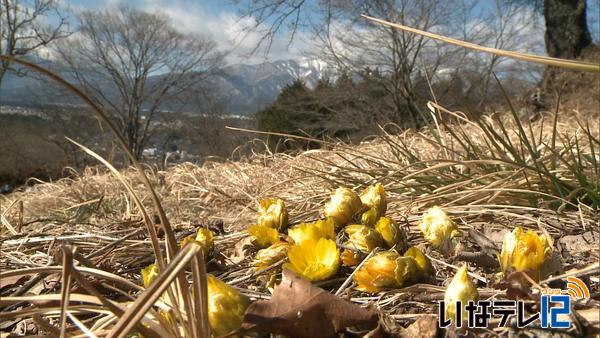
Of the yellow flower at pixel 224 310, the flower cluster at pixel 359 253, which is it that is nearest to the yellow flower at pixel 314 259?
the flower cluster at pixel 359 253

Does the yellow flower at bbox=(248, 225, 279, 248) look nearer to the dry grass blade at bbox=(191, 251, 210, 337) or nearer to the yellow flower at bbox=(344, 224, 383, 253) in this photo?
the yellow flower at bbox=(344, 224, 383, 253)

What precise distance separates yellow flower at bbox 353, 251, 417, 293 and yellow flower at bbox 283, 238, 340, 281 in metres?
0.04

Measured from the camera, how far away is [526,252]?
20.0 inches

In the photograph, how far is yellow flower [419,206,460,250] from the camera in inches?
26.2

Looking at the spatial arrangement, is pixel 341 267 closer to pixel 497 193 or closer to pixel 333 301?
pixel 333 301

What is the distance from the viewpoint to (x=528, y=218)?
2.53 feet

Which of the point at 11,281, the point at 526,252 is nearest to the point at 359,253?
the point at 526,252

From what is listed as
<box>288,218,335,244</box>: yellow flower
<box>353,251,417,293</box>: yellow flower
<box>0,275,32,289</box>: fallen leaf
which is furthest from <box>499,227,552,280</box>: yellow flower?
<box>0,275,32,289</box>: fallen leaf

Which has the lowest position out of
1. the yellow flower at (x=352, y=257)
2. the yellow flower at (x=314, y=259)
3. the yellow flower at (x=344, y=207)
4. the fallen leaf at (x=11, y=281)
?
the fallen leaf at (x=11, y=281)

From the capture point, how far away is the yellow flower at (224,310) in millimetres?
448

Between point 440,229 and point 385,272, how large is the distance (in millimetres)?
171

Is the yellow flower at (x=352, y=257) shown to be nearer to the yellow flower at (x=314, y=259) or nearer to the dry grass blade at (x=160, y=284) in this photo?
the yellow flower at (x=314, y=259)

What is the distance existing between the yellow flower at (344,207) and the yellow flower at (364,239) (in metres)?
0.08

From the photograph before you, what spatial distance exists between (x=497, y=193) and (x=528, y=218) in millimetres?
131
